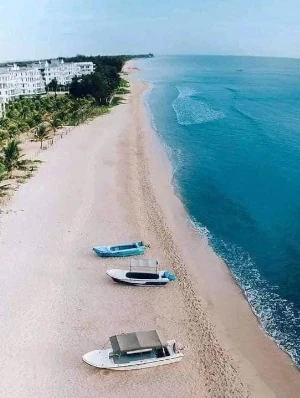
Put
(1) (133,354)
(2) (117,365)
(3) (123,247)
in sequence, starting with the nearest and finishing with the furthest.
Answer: (2) (117,365), (1) (133,354), (3) (123,247)

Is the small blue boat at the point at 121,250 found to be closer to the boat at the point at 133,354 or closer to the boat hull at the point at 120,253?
the boat hull at the point at 120,253

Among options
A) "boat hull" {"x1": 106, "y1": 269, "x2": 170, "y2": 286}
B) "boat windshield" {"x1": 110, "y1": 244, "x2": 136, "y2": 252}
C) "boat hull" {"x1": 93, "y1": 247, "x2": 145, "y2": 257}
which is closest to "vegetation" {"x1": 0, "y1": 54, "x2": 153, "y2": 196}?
"boat hull" {"x1": 93, "y1": 247, "x2": 145, "y2": 257}

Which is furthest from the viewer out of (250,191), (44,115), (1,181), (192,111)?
(192,111)

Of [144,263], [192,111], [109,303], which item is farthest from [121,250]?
→ [192,111]

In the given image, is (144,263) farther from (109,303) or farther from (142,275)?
(109,303)

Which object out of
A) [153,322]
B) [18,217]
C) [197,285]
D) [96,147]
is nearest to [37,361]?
[153,322]

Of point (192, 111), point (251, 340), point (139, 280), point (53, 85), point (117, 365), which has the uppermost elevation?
point (53, 85)

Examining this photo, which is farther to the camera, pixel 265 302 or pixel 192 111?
pixel 192 111

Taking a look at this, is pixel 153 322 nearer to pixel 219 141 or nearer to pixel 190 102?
pixel 219 141
